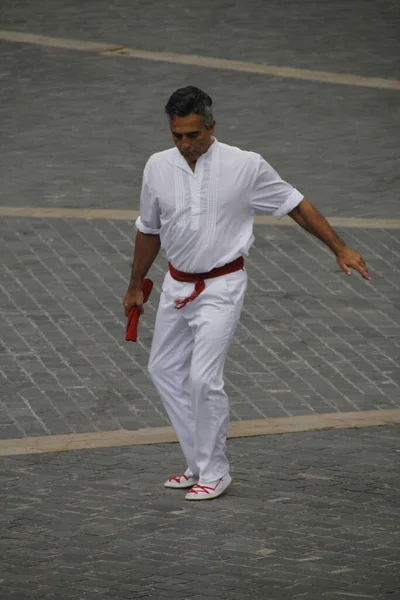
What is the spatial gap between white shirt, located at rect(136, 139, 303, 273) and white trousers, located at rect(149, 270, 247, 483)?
16 centimetres

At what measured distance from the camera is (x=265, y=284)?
12148mm

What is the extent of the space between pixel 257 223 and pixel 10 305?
8.50 feet

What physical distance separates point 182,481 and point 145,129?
829 centimetres

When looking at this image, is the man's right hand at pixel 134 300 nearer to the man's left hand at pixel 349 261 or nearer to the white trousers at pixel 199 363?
the white trousers at pixel 199 363

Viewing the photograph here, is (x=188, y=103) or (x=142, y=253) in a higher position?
(x=188, y=103)

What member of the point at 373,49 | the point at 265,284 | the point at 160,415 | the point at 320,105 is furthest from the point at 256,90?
the point at 160,415

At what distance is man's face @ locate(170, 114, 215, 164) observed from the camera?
317 inches

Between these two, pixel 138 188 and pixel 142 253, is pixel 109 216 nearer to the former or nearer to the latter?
pixel 138 188

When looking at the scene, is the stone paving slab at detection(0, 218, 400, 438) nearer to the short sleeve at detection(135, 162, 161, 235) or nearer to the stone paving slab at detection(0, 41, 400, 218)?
the stone paving slab at detection(0, 41, 400, 218)

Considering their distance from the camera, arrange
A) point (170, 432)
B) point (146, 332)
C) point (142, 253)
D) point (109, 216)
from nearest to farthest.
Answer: point (142, 253) < point (170, 432) < point (146, 332) < point (109, 216)

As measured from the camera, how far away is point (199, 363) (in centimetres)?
825

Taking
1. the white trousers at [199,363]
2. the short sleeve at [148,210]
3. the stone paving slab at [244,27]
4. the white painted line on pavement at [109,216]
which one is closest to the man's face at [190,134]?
the short sleeve at [148,210]

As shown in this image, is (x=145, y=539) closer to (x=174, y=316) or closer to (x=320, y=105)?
(x=174, y=316)

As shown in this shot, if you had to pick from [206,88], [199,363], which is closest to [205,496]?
[199,363]
